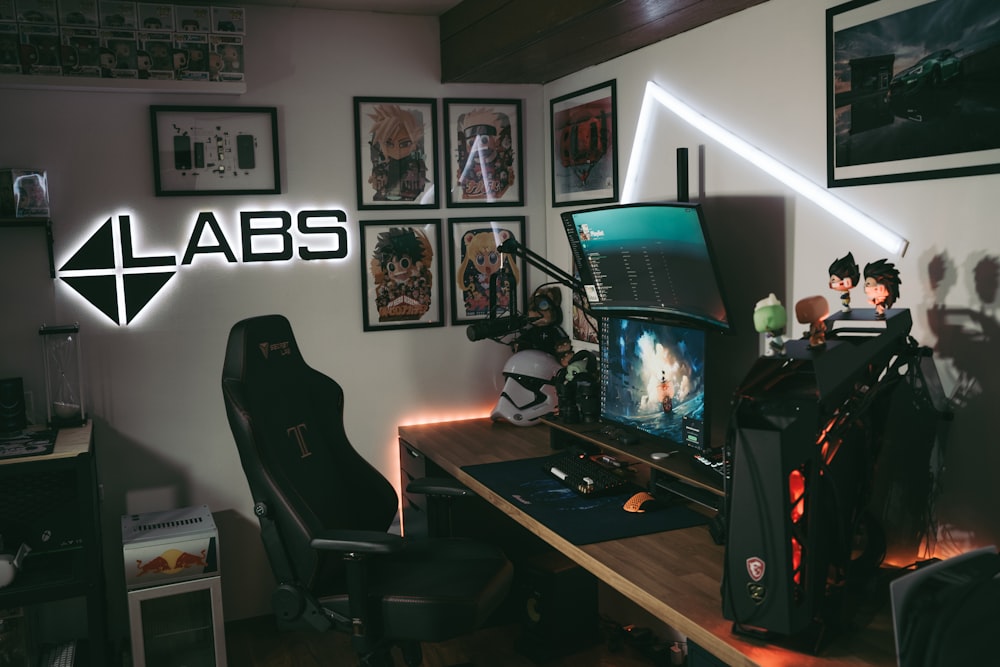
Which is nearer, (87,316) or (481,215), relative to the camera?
(87,316)

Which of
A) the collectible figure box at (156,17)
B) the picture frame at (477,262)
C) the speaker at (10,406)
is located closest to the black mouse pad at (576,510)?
the picture frame at (477,262)

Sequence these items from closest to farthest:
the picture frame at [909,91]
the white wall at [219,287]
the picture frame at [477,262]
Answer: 1. the picture frame at [909,91]
2. the white wall at [219,287]
3. the picture frame at [477,262]

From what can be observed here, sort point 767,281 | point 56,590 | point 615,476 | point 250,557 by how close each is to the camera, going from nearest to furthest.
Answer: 1. point 767,281
2. point 615,476
3. point 56,590
4. point 250,557

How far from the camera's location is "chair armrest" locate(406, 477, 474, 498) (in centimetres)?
277

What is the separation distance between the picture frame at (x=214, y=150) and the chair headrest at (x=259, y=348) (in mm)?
1048

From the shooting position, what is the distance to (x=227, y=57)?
339 centimetres

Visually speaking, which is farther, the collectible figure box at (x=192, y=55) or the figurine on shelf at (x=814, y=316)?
the collectible figure box at (x=192, y=55)

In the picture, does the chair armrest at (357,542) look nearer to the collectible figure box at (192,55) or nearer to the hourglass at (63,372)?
the hourglass at (63,372)

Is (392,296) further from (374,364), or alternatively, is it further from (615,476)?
(615,476)

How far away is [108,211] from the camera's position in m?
3.38

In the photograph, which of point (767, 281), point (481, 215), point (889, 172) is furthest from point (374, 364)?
point (889, 172)

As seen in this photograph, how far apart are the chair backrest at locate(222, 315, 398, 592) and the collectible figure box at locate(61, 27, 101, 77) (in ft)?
4.42

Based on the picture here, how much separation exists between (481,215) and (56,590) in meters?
2.21

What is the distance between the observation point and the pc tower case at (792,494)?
1.57m
